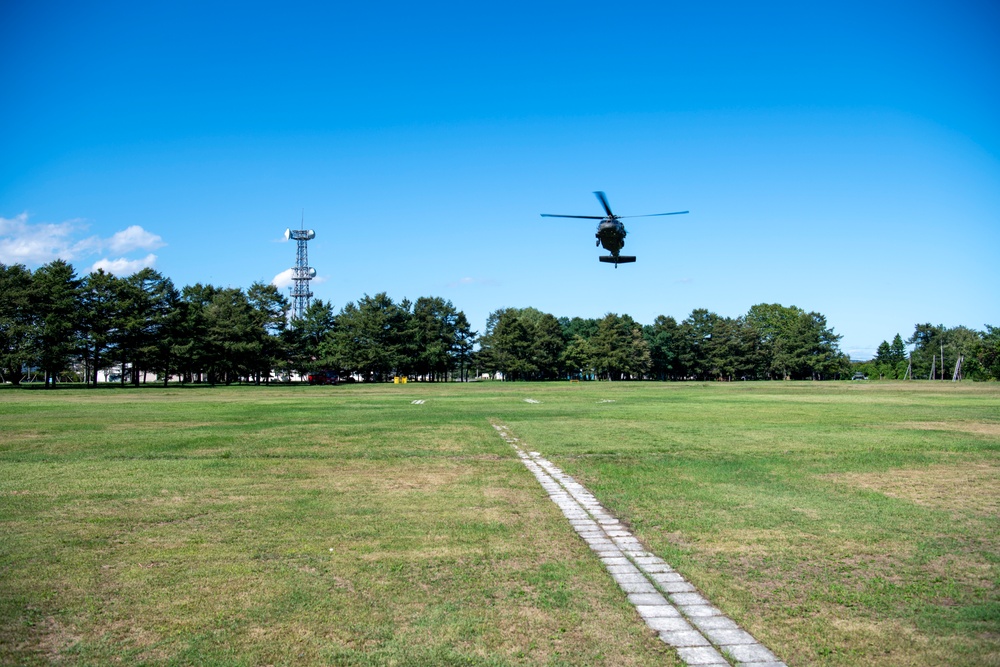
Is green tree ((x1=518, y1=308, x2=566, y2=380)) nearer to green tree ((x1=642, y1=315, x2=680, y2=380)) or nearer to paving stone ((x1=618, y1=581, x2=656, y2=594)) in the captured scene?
green tree ((x1=642, y1=315, x2=680, y2=380))

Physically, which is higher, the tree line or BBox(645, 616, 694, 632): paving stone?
the tree line

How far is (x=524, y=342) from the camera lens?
4621 inches

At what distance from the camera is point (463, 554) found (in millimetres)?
7562

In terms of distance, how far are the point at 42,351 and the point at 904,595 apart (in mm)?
77720

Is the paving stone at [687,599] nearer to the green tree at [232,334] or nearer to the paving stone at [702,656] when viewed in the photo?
the paving stone at [702,656]

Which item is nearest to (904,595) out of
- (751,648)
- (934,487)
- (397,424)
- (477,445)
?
(751,648)

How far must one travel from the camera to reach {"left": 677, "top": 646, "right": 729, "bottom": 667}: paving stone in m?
4.79

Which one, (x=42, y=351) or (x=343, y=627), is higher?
(x=42, y=351)

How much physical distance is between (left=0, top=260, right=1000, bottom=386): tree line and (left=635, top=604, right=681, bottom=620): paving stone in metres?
75.4

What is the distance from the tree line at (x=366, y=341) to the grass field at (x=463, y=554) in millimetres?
61712

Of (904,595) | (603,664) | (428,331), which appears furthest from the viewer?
(428,331)

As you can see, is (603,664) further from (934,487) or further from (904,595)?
(934,487)

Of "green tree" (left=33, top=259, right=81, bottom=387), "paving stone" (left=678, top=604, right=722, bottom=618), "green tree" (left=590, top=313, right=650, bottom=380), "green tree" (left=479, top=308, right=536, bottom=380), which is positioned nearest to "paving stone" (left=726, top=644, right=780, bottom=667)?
"paving stone" (left=678, top=604, right=722, bottom=618)

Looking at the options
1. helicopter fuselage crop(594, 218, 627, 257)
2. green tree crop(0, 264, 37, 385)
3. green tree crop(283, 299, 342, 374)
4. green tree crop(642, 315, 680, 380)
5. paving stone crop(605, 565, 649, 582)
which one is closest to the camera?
paving stone crop(605, 565, 649, 582)
